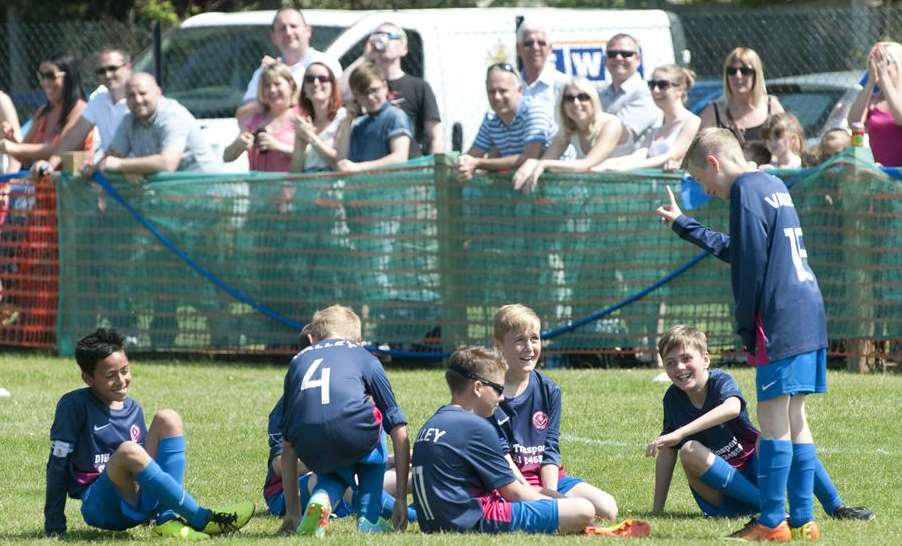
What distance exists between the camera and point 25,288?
1416cm

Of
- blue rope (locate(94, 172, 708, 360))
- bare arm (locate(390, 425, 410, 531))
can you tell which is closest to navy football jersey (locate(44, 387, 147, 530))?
bare arm (locate(390, 425, 410, 531))

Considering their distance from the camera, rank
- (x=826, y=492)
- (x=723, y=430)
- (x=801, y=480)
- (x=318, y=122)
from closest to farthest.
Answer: (x=801, y=480), (x=826, y=492), (x=723, y=430), (x=318, y=122)

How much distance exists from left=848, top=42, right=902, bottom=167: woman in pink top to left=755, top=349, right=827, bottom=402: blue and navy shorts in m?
5.07

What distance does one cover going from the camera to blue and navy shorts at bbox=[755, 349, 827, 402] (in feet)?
22.7

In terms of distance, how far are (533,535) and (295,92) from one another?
6.71 m

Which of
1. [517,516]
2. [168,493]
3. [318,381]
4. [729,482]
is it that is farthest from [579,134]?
[168,493]

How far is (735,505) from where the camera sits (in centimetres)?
789

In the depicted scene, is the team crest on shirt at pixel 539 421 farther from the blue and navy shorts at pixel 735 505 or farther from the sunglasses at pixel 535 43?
the sunglasses at pixel 535 43

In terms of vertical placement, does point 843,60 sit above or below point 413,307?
above

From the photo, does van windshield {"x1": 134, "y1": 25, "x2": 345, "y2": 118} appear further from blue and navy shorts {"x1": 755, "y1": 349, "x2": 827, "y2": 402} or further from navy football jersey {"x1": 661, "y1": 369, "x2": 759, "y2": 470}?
blue and navy shorts {"x1": 755, "y1": 349, "x2": 827, "y2": 402}

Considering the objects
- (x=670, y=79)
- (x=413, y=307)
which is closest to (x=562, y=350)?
(x=413, y=307)

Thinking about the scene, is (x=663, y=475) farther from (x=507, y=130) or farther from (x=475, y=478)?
(x=507, y=130)

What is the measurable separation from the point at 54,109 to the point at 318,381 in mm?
8034

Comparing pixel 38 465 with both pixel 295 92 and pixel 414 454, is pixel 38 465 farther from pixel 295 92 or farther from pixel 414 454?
pixel 295 92
